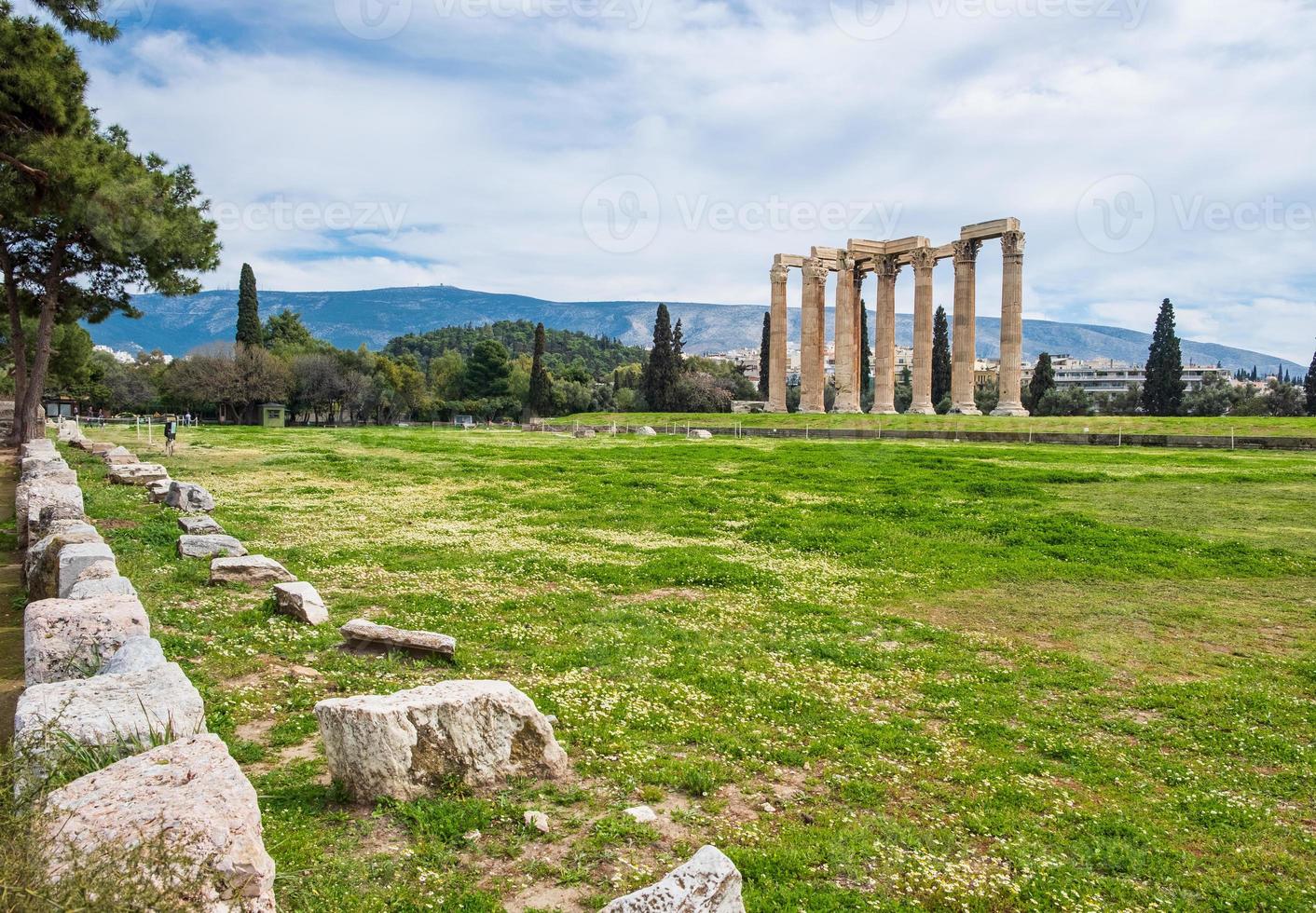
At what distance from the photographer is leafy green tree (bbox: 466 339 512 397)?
5030 inches

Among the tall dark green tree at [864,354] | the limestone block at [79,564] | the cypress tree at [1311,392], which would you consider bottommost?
the limestone block at [79,564]

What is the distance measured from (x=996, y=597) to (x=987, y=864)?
8.70 metres

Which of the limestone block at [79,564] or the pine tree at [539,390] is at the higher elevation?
the pine tree at [539,390]

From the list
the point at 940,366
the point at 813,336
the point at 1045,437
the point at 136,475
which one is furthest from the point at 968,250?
the point at 136,475

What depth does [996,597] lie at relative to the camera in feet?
45.5

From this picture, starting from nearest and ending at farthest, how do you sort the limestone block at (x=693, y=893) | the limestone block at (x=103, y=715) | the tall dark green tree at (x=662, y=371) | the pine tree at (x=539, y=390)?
the limestone block at (x=693, y=893) < the limestone block at (x=103, y=715) < the tall dark green tree at (x=662, y=371) < the pine tree at (x=539, y=390)

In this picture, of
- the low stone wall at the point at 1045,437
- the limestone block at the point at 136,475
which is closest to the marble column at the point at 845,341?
the low stone wall at the point at 1045,437

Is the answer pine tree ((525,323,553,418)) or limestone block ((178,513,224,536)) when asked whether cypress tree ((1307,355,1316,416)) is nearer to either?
pine tree ((525,323,553,418))

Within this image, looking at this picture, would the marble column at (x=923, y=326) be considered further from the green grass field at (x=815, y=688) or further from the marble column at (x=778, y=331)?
the green grass field at (x=815, y=688)

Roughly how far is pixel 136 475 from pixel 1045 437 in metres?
49.0

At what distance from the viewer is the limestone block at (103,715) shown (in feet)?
16.2

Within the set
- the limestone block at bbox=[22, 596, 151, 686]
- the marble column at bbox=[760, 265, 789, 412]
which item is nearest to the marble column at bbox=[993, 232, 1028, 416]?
the marble column at bbox=[760, 265, 789, 412]

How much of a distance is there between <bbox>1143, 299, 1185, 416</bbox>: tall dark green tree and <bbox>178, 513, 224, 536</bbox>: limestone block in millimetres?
96914

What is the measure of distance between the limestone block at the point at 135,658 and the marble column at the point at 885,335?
71.8m
